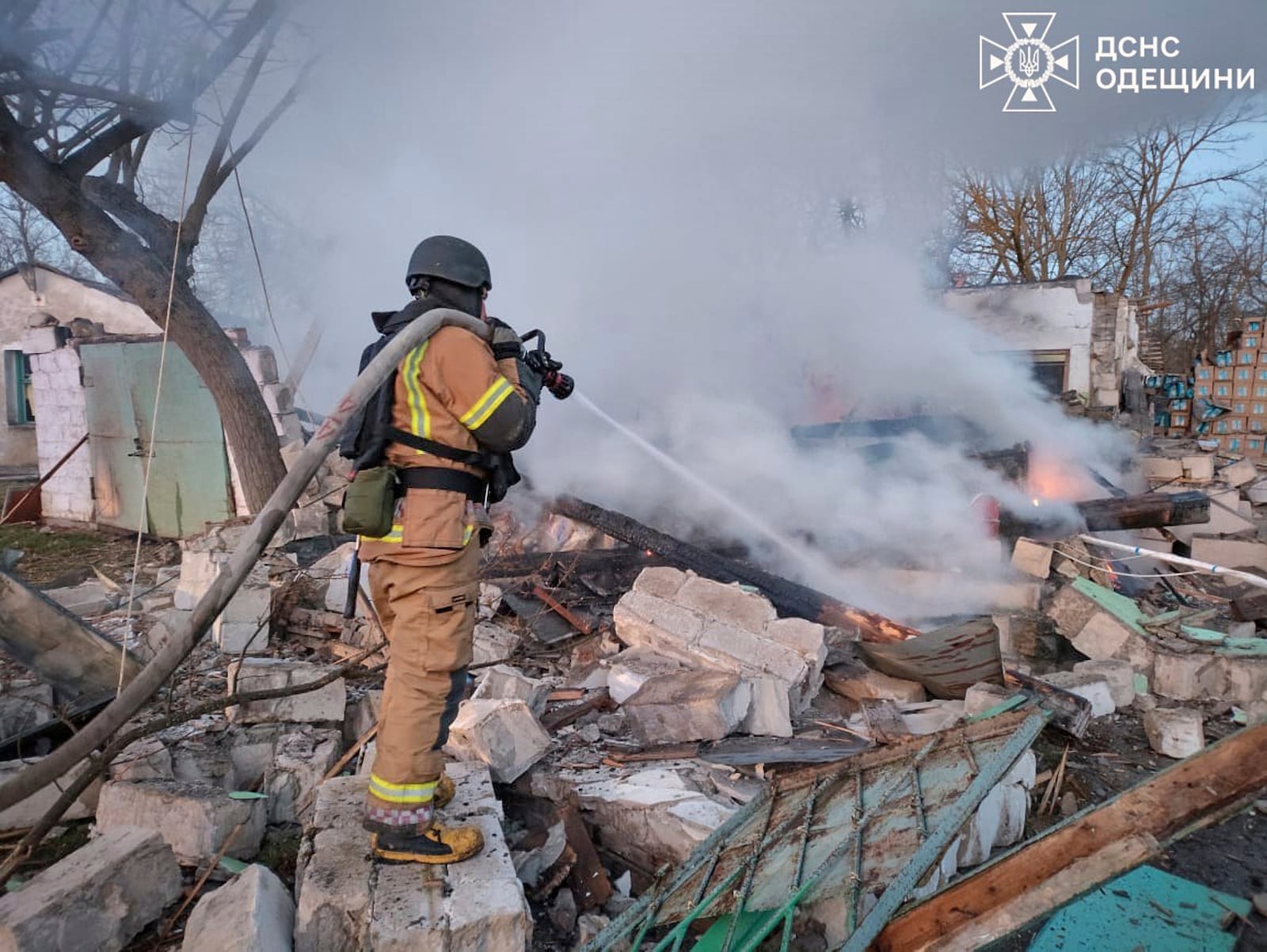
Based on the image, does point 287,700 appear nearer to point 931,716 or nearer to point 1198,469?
point 931,716

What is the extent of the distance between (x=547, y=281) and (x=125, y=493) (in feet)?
18.3

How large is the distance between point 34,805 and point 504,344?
230 centimetres

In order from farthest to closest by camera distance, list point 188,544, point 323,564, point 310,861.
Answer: point 188,544, point 323,564, point 310,861

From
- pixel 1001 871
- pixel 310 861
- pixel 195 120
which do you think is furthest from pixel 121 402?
pixel 1001 871

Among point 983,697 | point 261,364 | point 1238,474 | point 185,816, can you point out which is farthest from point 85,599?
point 1238,474

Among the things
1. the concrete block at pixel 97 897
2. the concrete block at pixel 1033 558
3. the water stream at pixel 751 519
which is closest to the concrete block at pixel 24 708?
the concrete block at pixel 97 897

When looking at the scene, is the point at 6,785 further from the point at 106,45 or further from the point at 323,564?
the point at 106,45

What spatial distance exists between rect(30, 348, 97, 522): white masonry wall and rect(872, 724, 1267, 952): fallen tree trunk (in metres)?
10.8

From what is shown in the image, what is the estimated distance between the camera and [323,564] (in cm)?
541

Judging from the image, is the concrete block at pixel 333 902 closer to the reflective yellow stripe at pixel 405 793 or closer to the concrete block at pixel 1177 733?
the reflective yellow stripe at pixel 405 793

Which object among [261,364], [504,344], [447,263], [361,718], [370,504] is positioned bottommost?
[361,718]

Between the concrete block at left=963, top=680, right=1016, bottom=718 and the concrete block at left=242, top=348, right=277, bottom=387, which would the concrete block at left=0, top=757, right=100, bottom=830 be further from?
the concrete block at left=242, top=348, right=277, bottom=387

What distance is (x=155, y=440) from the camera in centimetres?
918

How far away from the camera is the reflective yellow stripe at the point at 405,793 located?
2283 mm
